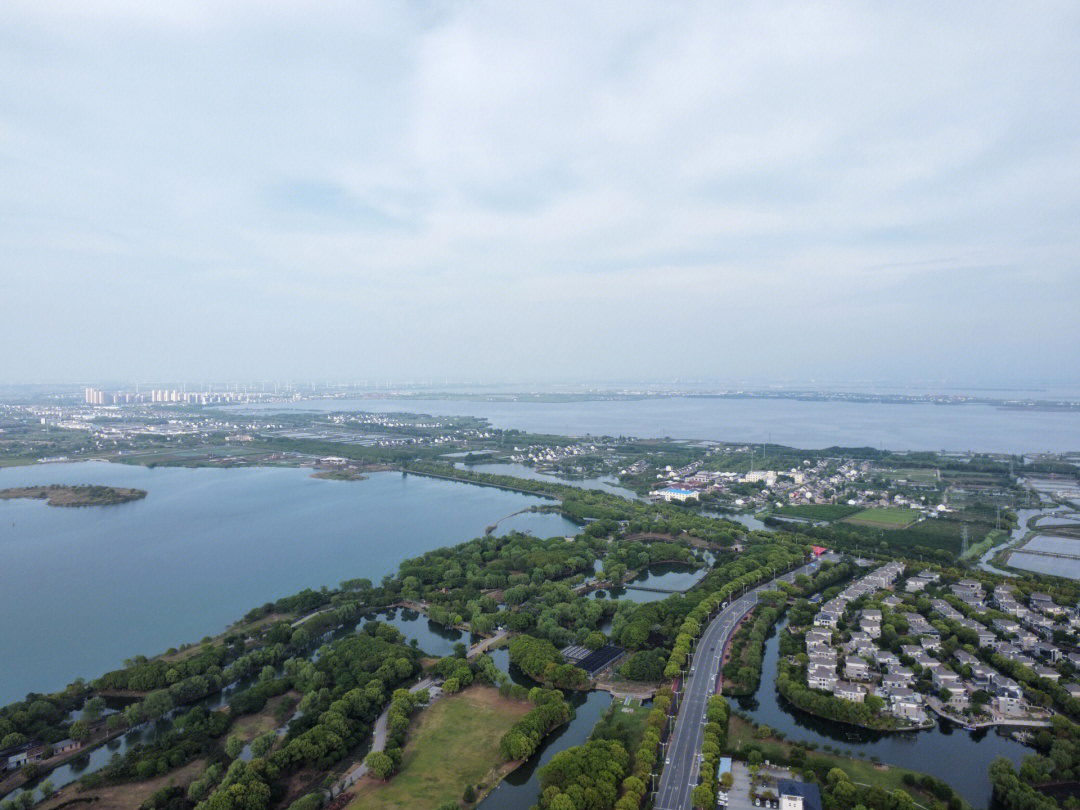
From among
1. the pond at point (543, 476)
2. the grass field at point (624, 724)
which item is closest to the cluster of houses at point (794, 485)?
the pond at point (543, 476)

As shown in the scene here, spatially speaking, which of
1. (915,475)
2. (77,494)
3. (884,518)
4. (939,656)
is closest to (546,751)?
(939,656)

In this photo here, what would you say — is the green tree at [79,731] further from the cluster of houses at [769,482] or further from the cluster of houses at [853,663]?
the cluster of houses at [769,482]

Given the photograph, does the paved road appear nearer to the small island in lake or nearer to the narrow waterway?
the narrow waterway

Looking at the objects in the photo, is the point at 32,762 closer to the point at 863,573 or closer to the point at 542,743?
the point at 542,743

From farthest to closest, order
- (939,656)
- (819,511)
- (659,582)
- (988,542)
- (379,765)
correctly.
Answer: (819,511) → (988,542) → (659,582) → (939,656) → (379,765)

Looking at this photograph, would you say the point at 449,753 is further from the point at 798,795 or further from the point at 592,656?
the point at 798,795

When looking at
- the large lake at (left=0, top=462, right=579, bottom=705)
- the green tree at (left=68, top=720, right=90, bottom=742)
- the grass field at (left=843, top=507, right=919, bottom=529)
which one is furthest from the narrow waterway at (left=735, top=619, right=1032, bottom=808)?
the grass field at (left=843, top=507, right=919, bottom=529)
